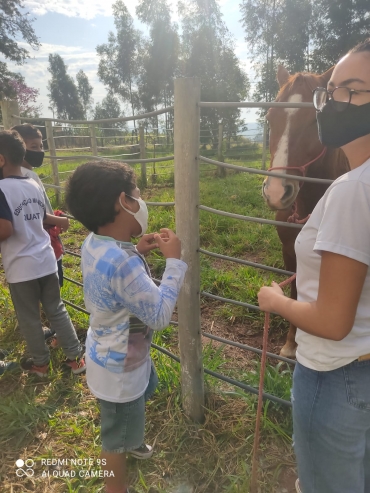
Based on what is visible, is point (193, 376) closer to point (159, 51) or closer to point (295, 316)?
point (295, 316)

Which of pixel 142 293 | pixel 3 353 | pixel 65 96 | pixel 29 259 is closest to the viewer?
pixel 142 293

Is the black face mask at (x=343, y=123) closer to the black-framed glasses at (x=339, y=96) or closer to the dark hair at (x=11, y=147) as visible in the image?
the black-framed glasses at (x=339, y=96)

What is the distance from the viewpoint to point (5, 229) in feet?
6.73

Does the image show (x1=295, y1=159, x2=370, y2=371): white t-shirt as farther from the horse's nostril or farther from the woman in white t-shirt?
the horse's nostril

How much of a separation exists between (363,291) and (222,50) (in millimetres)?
26068

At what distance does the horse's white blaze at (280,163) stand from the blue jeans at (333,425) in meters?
1.18

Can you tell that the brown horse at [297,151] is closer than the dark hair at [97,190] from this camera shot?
No

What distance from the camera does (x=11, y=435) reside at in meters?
2.12

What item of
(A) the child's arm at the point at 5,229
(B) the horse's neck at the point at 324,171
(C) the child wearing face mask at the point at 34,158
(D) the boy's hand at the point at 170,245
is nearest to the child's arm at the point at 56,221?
(C) the child wearing face mask at the point at 34,158

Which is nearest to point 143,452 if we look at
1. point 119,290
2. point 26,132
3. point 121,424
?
point 121,424

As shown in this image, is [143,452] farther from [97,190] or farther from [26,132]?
[26,132]

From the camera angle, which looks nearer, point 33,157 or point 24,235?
point 24,235

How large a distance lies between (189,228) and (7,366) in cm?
179

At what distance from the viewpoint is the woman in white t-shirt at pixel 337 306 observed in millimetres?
771
